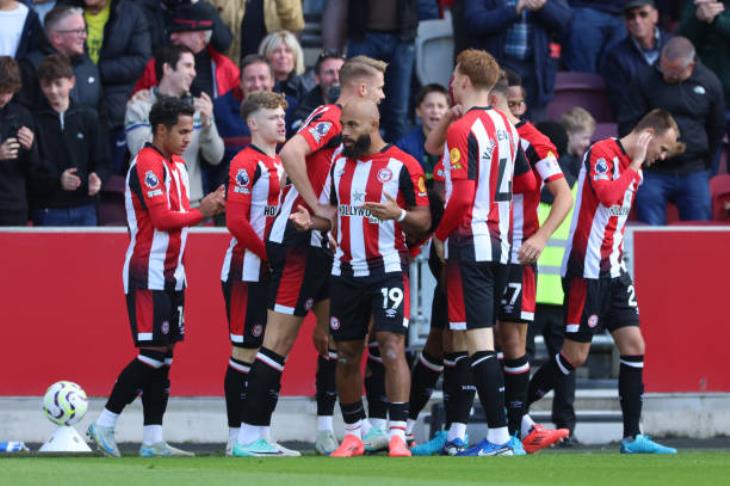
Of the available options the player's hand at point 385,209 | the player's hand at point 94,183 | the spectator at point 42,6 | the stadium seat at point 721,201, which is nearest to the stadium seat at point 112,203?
the player's hand at point 94,183

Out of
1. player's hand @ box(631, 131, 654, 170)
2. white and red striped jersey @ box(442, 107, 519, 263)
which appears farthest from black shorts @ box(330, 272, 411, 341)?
player's hand @ box(631, 131, 654, 170)

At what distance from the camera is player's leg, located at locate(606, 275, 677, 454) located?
11.3 meters

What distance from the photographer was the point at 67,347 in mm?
13492

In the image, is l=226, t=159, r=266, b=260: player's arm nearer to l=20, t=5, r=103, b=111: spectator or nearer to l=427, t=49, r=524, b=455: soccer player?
l=427, t=49, r=524, b=455: soccer player

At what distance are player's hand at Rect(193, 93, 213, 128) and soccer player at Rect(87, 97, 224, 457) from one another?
102 inches

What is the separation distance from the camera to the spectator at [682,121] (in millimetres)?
14773

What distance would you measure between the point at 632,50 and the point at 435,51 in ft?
6.14

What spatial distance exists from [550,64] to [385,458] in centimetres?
617

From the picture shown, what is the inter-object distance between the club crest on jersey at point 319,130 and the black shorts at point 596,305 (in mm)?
1977

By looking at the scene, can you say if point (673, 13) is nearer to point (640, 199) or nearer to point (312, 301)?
point (640, 199)

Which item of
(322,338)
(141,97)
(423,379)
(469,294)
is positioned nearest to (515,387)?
(423,379)

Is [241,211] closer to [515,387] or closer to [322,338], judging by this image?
[322,338]

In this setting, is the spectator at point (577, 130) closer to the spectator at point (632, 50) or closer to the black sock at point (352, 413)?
the spectator at point (632, 50)

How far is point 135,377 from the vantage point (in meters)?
11.2
